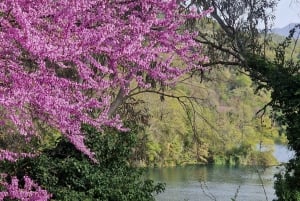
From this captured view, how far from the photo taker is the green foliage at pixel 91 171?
18.0 feet

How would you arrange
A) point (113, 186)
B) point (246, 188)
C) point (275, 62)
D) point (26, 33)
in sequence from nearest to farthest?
1. point (26, 33)
2. point (113, 186)
3. point (275, 62)
4. point (246, 188)

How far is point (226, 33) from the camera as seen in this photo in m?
8.76

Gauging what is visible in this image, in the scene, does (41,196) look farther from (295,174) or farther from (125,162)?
(295,174)

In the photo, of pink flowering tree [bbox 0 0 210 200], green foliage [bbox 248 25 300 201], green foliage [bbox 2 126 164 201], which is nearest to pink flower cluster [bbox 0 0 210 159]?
pink flowering tree [bbox 0 0 210 200]

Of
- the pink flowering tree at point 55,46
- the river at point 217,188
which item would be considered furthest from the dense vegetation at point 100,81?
the river at point 217,188

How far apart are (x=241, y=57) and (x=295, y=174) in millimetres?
2682

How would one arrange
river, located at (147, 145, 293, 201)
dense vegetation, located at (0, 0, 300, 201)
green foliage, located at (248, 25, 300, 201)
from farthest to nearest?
river, located at (147, 145, 293, 201) → green foliage, located at (248, 25, 300, 201) → dense vegetation, located at (0, 0, 300, 201)

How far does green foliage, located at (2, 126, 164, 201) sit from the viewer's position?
550 cm

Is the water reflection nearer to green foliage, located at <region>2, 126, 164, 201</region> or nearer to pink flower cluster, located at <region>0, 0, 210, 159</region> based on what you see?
green foliage, located at <region>2, 126, 164, 201</region>

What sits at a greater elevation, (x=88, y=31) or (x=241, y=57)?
(x=241, y=57)

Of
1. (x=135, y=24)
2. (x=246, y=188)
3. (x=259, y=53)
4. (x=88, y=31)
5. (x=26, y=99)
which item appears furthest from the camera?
(x=246, y=188)

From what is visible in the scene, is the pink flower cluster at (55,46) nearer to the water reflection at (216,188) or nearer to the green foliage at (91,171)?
the green foliage at (91,171)

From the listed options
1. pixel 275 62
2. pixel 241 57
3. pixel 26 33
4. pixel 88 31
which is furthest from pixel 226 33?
pixel 26 33

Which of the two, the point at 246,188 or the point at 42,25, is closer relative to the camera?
the point at 42,25
